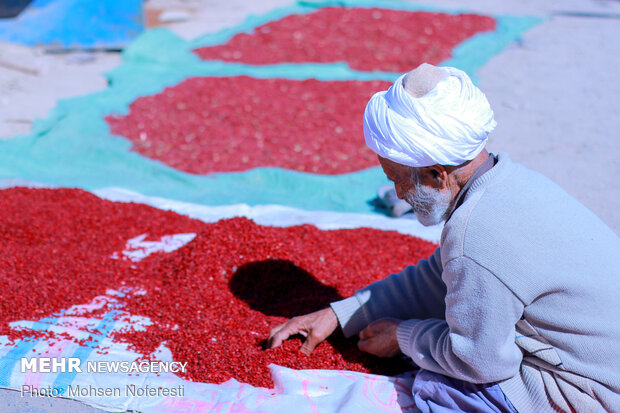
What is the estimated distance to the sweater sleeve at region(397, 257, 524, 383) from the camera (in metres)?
1.64

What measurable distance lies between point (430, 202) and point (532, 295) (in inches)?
16.0

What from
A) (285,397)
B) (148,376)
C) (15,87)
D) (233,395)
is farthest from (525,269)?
(15,87)

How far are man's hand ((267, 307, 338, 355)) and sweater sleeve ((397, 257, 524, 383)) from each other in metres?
0.59

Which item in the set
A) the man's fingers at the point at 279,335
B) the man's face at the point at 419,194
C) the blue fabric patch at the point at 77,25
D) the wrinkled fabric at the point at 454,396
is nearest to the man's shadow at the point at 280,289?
the man's fingers at the point at 279,335

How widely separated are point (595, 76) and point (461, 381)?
5092 millimetres

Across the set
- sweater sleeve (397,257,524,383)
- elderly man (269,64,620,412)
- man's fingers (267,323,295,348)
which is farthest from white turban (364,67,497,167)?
man's fingers (267,323,295,348)

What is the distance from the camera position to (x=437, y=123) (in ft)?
5.68

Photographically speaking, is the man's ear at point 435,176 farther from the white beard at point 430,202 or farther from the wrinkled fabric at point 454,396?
the wrinkled fabric at point 454,396

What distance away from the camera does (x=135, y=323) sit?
2.57 meters

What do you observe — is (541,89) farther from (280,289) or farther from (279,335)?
(279,335)

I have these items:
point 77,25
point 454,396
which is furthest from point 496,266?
point 77,25

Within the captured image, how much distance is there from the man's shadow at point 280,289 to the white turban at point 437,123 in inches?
42.8

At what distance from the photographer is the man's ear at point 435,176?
5.99 feet

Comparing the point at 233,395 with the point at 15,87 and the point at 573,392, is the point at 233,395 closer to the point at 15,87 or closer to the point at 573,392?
the point at 573,392
